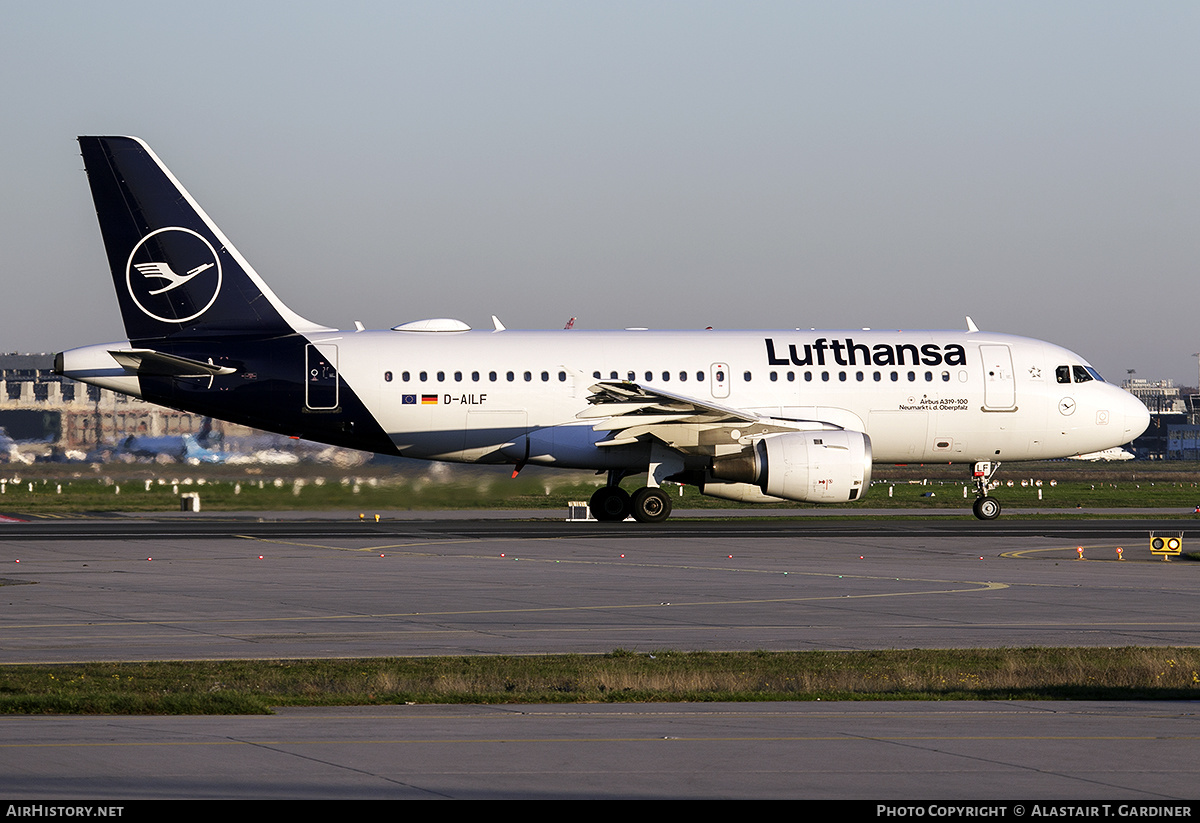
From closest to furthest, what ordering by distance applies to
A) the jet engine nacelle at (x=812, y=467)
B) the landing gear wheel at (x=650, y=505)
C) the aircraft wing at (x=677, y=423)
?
the jet engine nacelle at (x=812, y=467)
the aircraft wing at (x=677, y=423)
the landing gear wheel at (x=650, y=505)

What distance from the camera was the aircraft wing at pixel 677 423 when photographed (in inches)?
1432

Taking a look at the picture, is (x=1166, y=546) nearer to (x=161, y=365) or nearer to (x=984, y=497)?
(x=984, y=497)

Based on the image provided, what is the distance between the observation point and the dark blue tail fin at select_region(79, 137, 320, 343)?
120ft

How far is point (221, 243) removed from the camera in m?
37.7

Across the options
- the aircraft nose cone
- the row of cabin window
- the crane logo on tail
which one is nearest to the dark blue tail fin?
the crane logo on tail

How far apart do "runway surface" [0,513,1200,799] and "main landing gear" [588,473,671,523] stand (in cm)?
73

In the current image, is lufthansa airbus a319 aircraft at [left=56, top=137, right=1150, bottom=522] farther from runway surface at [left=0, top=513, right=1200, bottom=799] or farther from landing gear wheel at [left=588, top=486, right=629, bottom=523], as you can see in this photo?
runway surface at [left=0, top=513, right=1200, bottom=799]

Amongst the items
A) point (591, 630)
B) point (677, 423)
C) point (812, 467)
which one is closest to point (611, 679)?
point (591, 630)

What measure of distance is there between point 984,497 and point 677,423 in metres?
9.79

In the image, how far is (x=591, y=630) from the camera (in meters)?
18.0

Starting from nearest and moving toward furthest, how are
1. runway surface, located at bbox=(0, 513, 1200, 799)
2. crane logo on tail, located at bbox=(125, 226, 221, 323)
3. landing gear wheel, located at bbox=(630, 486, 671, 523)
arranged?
runway surface, located at bbox=(0, 513, 1200, 799) < crane logo on tail, located at bbox=(125, 226, 221, 323) < landing gear wheel, located at bbox=(630, 486, 671, 523)

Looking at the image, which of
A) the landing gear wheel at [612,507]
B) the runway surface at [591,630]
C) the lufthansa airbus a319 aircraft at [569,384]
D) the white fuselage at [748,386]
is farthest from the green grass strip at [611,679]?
the landing gear wheel at [612,507]

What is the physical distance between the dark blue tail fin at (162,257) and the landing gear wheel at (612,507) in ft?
31.4

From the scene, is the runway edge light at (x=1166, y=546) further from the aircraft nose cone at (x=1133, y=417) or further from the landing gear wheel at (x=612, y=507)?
the landing gear wheel at (x=612, y=507)
